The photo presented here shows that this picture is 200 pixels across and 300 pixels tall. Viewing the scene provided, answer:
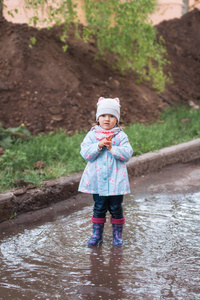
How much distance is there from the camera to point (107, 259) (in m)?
3.42

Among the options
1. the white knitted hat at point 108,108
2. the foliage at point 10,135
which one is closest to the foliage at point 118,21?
the foliage at point 10,135

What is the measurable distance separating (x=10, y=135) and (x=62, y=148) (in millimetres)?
893

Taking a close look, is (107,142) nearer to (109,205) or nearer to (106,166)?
(106,166)

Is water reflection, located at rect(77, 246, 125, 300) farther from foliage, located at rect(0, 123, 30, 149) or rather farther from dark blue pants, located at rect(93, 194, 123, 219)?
foliage, located at rect(0, 123, 30, 149)

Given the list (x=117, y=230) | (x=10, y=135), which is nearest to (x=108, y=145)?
(x=117, y=230)

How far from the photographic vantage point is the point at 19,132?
6547 millimetres

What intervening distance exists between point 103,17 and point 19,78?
1.98 metres

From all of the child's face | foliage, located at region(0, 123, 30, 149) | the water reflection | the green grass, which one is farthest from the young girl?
foliage, located at region(0, 123, 30, 149)

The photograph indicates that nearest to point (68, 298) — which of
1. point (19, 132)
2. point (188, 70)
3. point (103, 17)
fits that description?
point (19, 132)

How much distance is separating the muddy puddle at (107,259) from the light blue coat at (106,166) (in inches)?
20.6

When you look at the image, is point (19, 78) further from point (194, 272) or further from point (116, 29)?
point (194, 272)

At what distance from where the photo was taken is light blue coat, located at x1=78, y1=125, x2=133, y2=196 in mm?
3566

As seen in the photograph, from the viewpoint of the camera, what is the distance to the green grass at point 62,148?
5.04 metres

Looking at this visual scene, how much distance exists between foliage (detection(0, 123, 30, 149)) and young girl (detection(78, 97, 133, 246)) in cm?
259
